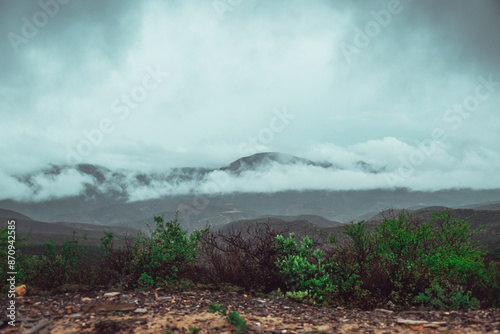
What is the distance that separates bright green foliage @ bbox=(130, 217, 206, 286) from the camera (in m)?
7.74

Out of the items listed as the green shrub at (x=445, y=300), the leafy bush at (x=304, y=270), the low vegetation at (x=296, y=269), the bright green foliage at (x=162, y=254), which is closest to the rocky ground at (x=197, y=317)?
the green shrub at (x=445, y=300)

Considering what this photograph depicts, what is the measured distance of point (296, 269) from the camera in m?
7.62

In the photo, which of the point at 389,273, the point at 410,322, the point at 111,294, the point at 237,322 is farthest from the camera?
the point at 389,273

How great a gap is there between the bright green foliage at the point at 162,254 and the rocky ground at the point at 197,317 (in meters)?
1.08

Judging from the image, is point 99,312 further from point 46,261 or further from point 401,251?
point 401,251

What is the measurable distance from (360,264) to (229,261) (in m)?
3.60

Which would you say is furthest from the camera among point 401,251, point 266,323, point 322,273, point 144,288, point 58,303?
point 401,251

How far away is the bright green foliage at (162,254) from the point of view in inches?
305

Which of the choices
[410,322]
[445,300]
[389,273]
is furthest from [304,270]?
[445,300]

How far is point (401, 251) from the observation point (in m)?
8.63

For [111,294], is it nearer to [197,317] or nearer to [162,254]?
[162,254]

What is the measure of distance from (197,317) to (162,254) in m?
3.15

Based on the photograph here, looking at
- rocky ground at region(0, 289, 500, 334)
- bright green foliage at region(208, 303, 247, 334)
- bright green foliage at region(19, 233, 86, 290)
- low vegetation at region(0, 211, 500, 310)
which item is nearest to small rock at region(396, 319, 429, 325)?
rocky ground at region(0, 289, 500, 334)

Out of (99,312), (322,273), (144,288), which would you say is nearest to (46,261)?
(144,288)
